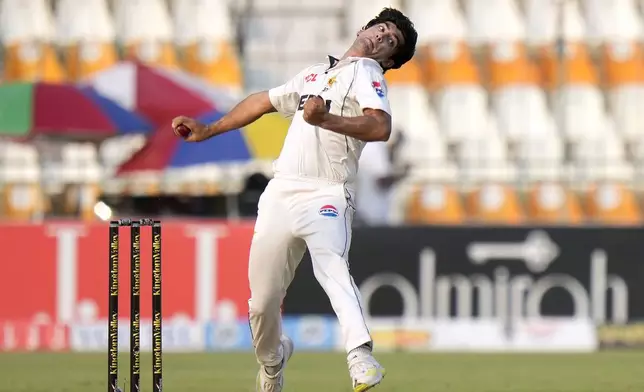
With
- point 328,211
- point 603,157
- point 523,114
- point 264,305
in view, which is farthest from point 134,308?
point 523,114

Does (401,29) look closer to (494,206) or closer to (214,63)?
(494,206)

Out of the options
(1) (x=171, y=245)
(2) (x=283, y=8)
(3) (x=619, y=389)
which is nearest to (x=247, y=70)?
(2) (x=283, y=8)

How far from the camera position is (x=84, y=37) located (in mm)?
17875

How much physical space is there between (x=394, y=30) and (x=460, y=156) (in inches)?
460

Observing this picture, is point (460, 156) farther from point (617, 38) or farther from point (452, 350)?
point (452, 350)

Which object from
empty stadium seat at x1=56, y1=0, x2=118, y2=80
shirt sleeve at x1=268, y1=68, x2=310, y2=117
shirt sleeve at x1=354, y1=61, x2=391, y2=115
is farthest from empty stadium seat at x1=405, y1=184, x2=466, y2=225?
shirt sleeve at x1=354, y1=61, x2=391, y2=115

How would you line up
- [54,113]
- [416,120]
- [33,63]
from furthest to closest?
[416,120] < [33,63] < [54,113]

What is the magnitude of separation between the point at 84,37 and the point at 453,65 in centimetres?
483

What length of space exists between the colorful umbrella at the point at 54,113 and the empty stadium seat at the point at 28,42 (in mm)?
3360

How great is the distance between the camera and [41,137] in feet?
47.9

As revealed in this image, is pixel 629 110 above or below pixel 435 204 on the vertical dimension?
A: above

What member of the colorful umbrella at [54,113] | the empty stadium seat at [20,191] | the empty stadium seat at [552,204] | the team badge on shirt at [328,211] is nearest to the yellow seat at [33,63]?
the empty stadium seat at [20,191]

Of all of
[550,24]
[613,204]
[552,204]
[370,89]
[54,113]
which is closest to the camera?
[370,89]

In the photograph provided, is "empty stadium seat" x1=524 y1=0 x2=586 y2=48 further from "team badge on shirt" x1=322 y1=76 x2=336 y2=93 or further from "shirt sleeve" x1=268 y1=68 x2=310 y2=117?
"team badge on shirt" x1=322 y1=76 x2=336 y2=93
